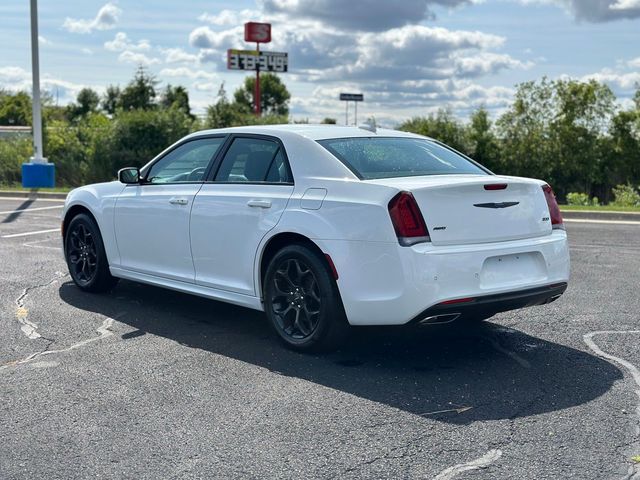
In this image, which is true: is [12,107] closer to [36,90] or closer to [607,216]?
[36,90]

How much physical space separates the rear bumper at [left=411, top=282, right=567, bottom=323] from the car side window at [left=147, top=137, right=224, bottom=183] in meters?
2.46

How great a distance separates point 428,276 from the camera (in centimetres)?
502

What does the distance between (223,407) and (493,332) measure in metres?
2.54

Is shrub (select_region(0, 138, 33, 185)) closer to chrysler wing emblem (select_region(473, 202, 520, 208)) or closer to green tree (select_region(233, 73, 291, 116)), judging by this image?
chrysler wing emblem (select_region(473, 202, 520, 208))

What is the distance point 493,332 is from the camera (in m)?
6.31

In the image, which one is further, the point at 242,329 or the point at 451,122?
the point at 451,122

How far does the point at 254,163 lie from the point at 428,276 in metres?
1.91

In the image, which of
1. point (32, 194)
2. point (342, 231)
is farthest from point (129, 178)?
point (32, 194)

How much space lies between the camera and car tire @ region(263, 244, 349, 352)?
17.8 feet

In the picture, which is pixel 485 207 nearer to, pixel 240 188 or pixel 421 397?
pixel 421 397

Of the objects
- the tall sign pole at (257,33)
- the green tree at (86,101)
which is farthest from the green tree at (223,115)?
the green tree at (86,101)

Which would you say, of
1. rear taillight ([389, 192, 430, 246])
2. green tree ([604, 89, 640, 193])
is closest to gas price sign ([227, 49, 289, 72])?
green tree ([604, 89, 640, 193])

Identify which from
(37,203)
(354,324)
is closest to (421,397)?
(354,324)

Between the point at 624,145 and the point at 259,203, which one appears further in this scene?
the point at 624,145
